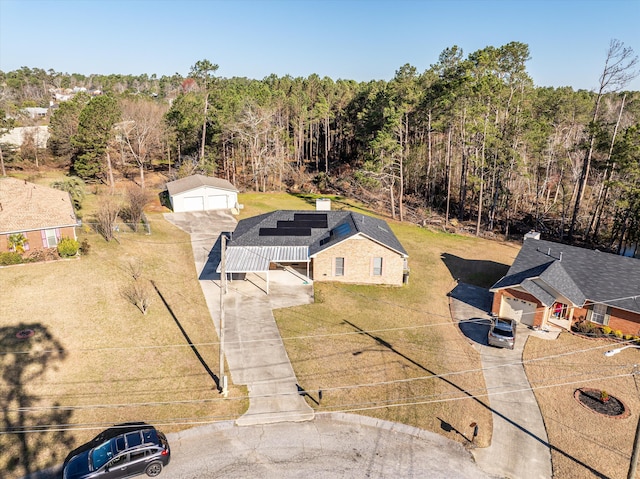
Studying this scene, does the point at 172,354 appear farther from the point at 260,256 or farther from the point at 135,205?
the point at 135,205

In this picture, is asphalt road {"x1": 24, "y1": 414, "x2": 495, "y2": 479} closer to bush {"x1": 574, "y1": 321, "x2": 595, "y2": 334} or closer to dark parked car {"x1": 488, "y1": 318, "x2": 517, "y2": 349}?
dark parked car {"x1": 488, "y1": 318, "x2": 517, "y2": 349}

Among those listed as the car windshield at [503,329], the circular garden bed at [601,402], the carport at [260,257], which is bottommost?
the circular garden bed at [601,402]

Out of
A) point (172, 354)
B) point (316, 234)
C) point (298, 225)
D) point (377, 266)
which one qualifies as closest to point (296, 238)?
point (316, 234)

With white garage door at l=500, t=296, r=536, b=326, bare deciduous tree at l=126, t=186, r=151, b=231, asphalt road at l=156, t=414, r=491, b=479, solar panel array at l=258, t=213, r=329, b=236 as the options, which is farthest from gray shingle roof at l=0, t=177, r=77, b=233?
white garage door at l=500, t=296, r=536, b=326

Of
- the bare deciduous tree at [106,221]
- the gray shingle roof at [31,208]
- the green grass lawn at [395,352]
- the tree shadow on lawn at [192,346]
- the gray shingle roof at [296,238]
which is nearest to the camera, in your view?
the green grass lawn at [395,352]

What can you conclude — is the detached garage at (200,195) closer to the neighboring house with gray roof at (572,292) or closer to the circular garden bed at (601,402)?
the neighboring house with gray roof at (572,292)

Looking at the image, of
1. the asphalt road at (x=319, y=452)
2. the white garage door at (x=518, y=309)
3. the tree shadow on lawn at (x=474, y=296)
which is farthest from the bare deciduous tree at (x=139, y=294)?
the white garage door at (x=518, y=309)
